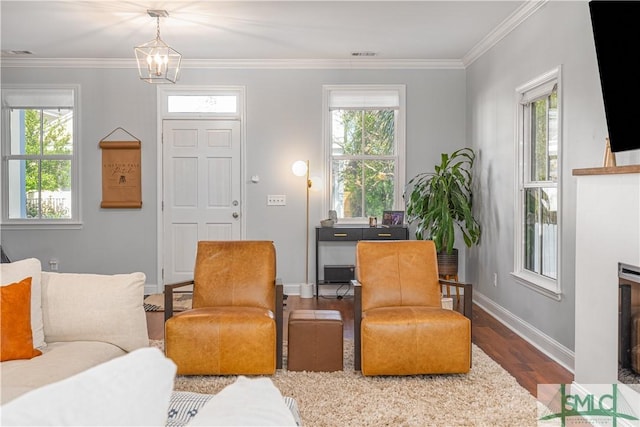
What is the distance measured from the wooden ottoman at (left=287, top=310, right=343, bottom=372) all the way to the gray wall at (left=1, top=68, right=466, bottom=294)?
3.07m

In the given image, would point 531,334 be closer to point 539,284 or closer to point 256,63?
point 539,284

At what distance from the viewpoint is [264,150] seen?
6.70 m

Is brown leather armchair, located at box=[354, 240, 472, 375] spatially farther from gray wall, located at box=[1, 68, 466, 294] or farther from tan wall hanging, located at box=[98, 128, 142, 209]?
tan wall hanging, located at box=[98, 128, 142, 209]

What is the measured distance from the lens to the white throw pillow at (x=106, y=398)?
80cm

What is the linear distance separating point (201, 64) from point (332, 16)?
224 centimetres

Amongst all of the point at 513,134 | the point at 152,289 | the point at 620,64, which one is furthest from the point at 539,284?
the point at 152,289

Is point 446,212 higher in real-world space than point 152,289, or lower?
higher

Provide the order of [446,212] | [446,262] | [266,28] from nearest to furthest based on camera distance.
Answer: [266,28], [446,212], [446,262]

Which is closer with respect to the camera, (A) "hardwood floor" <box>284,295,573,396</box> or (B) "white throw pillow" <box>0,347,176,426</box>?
(B) "white throw pillow" <box>0,347,176,426</box>

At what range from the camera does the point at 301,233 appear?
6.72m

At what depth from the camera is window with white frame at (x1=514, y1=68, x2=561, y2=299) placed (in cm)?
423

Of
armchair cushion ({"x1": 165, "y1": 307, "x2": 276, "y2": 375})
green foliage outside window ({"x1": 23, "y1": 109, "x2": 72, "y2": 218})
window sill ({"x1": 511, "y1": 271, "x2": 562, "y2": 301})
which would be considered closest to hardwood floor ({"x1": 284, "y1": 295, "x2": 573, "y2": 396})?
window sill ({"x1": 511, "y1": 271, "x2": 562, "y2": 301})

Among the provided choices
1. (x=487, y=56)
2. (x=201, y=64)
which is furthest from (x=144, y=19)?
(x=487, y=56)

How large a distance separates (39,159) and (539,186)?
5.45 metres
